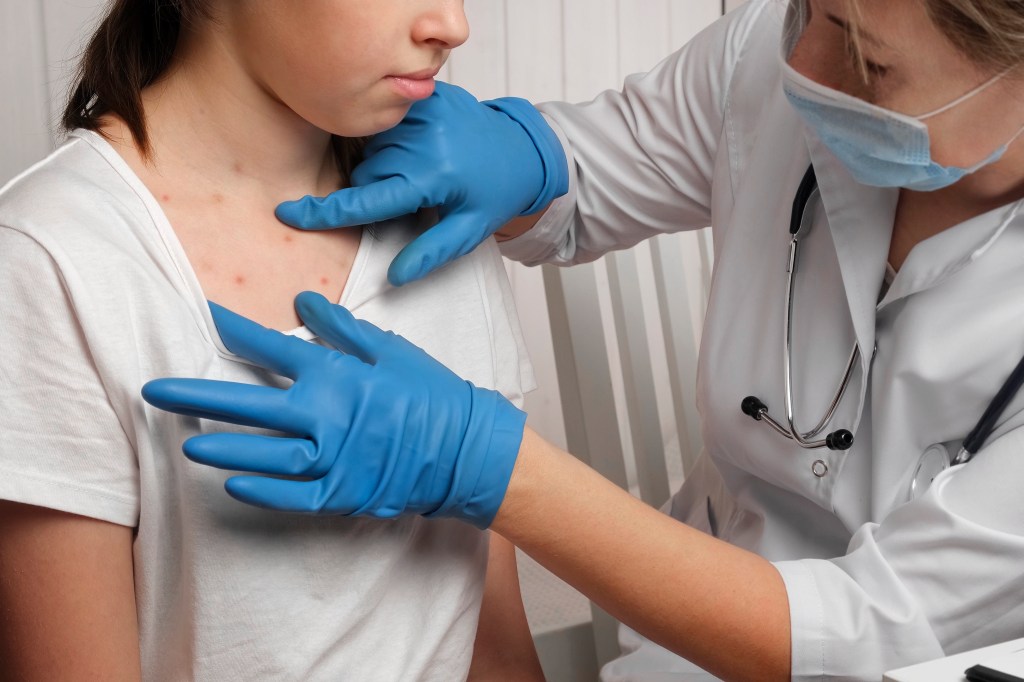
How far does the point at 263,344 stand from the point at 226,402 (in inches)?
3.3

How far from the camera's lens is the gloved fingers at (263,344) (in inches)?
36.4

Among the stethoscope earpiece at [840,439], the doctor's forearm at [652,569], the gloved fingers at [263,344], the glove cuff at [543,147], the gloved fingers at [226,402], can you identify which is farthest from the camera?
the glove cuff at [543,147]

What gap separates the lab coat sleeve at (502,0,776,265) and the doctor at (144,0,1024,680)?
0.06ft

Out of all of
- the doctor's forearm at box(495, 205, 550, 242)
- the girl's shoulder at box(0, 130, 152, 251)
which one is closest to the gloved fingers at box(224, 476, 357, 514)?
the girl's shoulder at box(0, 130, 152, 251)

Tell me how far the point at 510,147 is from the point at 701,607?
24.1 inches

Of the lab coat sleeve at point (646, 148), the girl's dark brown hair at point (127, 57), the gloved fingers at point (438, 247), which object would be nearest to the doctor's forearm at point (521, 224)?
the lab coat sleeve at point (646, 148)

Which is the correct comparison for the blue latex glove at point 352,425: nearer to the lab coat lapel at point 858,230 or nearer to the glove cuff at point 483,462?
the glove cuff at point 483,462

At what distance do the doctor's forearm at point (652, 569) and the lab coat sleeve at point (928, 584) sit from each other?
4cm

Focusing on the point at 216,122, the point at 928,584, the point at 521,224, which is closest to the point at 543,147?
the point at 521,224

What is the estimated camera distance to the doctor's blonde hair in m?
0.90

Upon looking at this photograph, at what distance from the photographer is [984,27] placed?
908 millimetres

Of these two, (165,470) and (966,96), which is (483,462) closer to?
(165,470)

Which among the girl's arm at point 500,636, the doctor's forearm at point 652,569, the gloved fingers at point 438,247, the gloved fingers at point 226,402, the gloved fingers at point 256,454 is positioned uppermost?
the gloved fingers at point 438,247

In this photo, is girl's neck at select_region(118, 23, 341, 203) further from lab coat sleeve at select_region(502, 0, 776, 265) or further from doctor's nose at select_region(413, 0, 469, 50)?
lab coat sleeve at select_region(502, 0, 776, 265)
